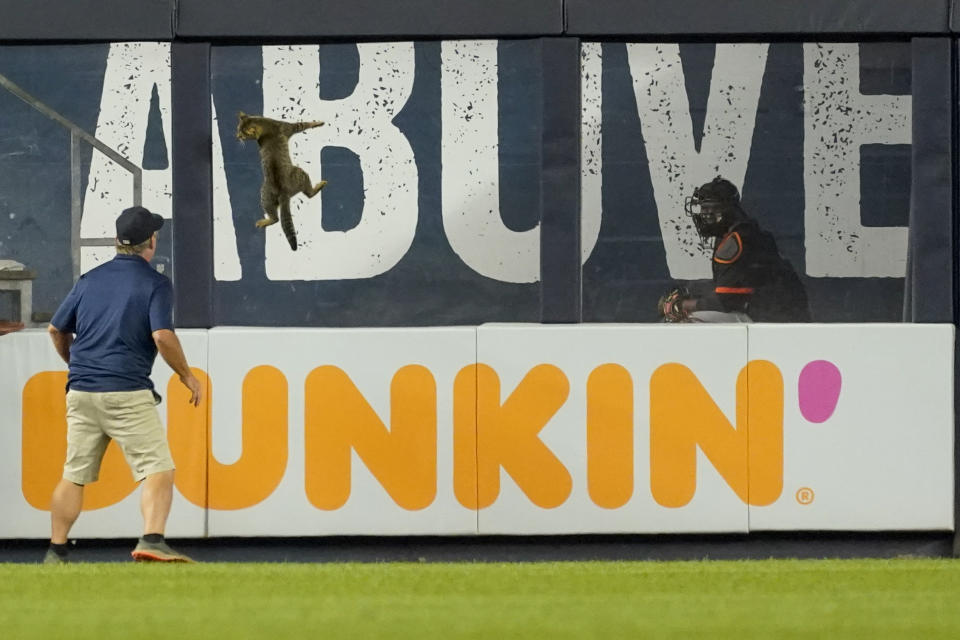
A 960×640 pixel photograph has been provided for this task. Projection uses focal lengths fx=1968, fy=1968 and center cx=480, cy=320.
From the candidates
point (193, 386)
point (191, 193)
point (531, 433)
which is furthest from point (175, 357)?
point (531, 433)

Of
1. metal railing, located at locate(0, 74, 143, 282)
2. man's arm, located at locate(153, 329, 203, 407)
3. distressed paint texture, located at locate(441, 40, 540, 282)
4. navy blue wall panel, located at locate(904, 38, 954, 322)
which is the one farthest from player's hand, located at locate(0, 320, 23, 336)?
navy blue wall panel, located at locate(904, 38, 954, 322)

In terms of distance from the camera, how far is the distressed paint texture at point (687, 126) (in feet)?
33.0

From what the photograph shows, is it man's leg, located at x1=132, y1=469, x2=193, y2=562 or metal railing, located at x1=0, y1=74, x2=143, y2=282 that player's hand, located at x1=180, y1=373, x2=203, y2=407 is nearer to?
man's leg, located at x1=132, y1=469, x2=193, y2=562

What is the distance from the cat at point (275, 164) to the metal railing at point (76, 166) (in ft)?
1.96

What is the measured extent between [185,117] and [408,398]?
1.84 metres

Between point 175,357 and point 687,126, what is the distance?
2926 millimetres

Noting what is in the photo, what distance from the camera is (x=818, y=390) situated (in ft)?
32.2

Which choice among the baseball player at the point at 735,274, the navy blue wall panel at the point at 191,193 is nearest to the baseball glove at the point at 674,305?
the baseball player at the point at 735,274

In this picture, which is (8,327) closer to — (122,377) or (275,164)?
(122,377)

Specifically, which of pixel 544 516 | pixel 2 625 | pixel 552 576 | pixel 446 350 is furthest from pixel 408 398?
pixel 2 625

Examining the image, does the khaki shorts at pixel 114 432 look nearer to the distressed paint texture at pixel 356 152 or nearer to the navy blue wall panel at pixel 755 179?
the distressed paint texture at pixel 356 152

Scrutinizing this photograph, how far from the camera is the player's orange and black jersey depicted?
1003 cm

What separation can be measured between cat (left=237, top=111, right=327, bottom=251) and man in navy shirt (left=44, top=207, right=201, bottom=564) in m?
0.99

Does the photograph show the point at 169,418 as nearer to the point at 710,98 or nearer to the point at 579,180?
the point at 579,180
